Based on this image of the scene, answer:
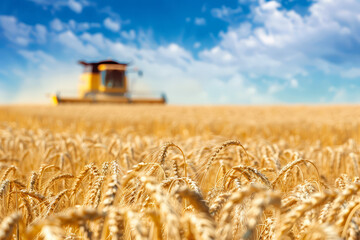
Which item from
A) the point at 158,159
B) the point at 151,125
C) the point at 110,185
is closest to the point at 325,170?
the point at 158,159

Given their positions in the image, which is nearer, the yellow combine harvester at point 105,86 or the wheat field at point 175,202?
the wheat field at point 175,202

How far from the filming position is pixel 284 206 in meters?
1.25

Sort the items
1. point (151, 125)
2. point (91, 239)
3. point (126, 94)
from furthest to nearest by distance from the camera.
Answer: point (126, 94) → point (151, 125) → point (91, 239)

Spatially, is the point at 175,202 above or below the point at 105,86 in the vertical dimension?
below

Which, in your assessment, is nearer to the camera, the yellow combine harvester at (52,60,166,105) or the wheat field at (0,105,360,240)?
the wheat field at (0,105,360,240)

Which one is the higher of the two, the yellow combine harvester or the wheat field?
the yellow combine harvester

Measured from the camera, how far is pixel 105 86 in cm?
2730

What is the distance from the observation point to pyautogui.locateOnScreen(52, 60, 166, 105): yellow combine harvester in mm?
25167

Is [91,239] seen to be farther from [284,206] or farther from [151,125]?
[151,125]

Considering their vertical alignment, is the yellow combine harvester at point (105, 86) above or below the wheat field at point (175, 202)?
above

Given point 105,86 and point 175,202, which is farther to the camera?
point 105,86

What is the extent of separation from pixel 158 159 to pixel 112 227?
76 centimetres

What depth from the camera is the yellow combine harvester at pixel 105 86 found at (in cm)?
2517

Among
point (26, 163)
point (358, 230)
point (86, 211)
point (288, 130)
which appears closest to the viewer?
point (86, 211)
